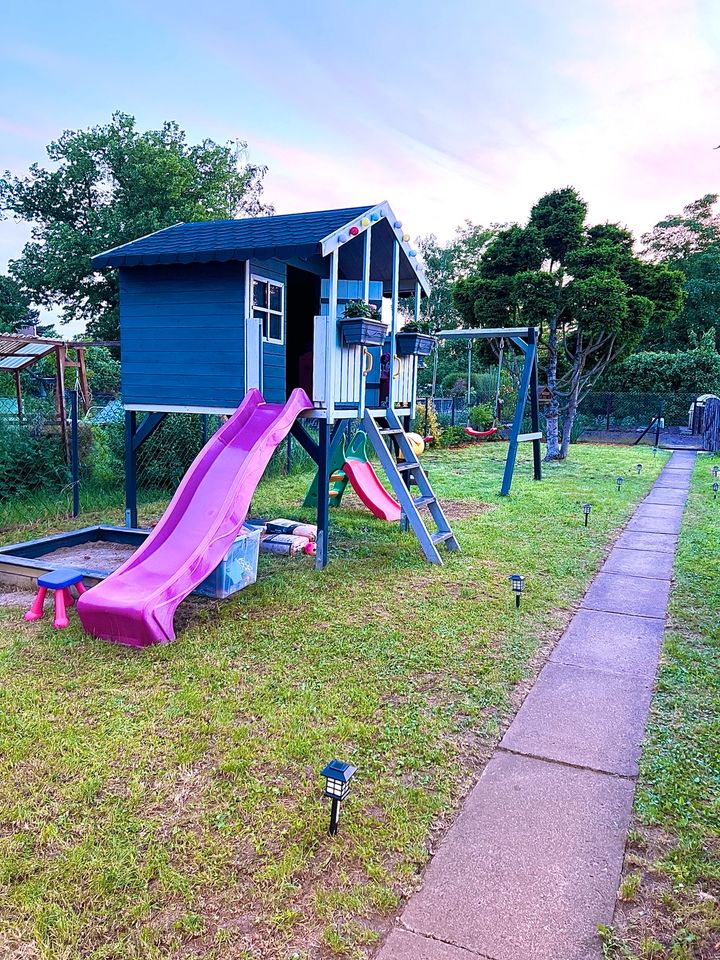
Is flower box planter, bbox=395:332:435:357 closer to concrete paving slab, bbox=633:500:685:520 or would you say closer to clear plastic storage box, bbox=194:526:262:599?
clear plastic storage box, bbox=194:526:262:599

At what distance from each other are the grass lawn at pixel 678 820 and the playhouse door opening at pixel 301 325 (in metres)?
5.35

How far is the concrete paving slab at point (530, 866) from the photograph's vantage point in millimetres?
1892

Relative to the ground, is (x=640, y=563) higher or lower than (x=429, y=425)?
lower

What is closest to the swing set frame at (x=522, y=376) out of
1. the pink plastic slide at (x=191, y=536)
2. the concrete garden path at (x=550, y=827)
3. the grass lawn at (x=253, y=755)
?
the grass lawn at (x=253, y=755)

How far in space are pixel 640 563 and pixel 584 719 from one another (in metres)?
3.46

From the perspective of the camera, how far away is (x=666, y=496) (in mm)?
10172

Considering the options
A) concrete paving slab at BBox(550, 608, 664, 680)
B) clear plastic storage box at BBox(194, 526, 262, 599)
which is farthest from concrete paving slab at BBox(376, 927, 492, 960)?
clear plastic storage box at BBox(194, 526, 262, 599)

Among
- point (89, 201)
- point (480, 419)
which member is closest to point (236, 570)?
point (480, 419)

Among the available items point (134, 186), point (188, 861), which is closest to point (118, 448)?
point (188, 861)

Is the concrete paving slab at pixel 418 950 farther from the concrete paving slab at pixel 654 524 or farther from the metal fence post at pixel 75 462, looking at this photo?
the metal fence post at pixel 75 462

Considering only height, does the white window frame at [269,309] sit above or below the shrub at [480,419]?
above

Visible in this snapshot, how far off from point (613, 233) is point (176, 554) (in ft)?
43.6

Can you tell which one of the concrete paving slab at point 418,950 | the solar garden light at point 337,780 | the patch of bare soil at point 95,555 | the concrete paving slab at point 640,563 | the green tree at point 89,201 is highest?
the green tree at point 89,201

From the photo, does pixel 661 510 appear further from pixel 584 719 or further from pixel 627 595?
pixel 584 719
